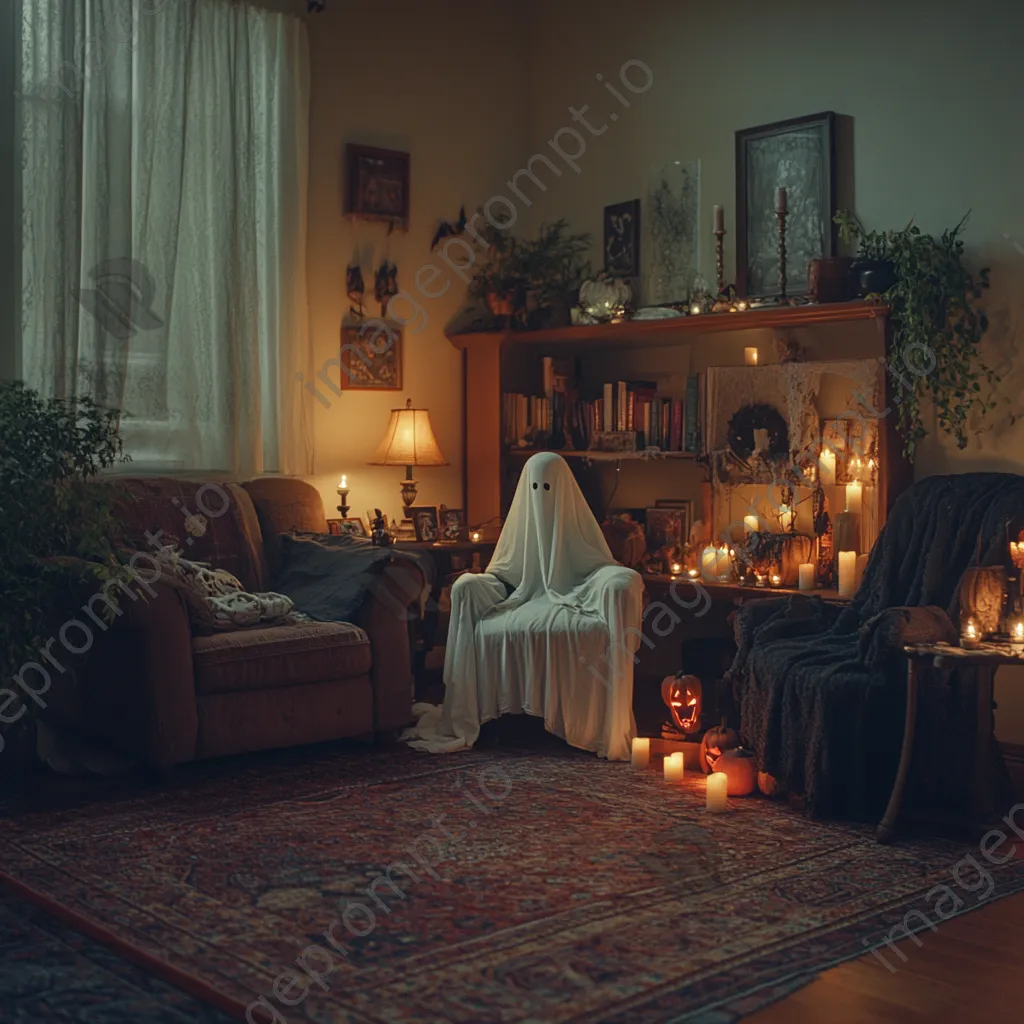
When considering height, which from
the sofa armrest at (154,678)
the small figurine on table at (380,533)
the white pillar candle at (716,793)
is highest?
the small figurine on table at (380,533)

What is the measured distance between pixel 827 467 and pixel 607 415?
3.53ft

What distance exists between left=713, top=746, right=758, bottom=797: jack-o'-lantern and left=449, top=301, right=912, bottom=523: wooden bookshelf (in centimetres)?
123

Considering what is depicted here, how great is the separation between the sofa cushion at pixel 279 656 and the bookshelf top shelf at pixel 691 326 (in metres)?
1.73

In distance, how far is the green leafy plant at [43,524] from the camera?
3.82 meters

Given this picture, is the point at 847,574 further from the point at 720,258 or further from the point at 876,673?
the point at 720,258

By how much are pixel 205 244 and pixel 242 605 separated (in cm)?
157

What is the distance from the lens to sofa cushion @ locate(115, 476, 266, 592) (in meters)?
4.61

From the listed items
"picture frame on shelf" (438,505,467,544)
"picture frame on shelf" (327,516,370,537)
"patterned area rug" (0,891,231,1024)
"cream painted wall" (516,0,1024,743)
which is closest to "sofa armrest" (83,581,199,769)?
"patterned area rug" (0,891,231,1024)

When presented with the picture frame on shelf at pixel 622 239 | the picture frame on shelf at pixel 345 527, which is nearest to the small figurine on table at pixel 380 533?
the picture frame on shelf at pixel 345 527

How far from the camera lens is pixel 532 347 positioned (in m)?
5.96

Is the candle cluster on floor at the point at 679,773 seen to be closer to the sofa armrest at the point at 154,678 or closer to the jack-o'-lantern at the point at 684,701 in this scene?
the jack-o'-lantern at the point at 684,701

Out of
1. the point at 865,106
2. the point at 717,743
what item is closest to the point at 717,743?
the point at 717,743

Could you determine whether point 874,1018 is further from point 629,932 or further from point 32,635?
point 32,635

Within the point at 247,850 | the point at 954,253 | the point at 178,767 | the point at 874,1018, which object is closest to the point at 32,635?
the point at 178,767
